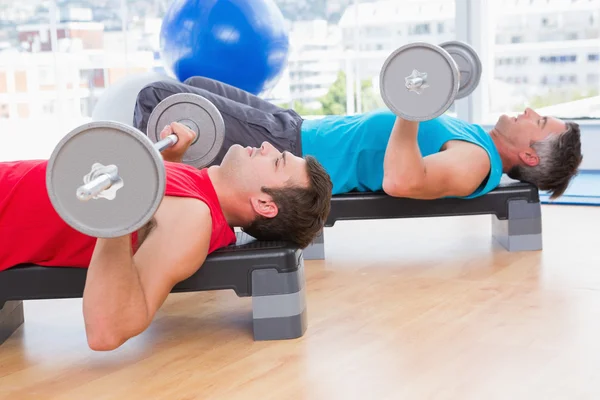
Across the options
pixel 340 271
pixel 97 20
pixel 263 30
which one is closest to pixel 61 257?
pixel 340 271

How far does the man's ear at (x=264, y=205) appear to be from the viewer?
1769 millimetres

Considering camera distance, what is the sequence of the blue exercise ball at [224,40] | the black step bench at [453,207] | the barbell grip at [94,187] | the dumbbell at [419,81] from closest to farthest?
1. the barbell grip at [94,187]
2. the dumbbell at [419,81]
3. the black step bench at [453,207]
4. the blue exercise ball at [224,40]

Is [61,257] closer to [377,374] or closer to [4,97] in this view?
[377,374]

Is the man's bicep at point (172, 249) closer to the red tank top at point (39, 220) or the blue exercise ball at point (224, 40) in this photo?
the red tank top at point (39, 220)

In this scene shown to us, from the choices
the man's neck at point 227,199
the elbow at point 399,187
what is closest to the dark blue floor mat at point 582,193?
the elbow at point 399,187

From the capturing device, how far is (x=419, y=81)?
213 centimetres

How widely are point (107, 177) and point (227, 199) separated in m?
0.58

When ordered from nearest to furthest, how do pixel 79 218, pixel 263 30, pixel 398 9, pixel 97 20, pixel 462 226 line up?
pixel 79 218
pixel 462 226
pixel 263 30
pixel 398 9
pixel 97 20

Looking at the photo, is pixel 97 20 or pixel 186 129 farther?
pixel 97 20

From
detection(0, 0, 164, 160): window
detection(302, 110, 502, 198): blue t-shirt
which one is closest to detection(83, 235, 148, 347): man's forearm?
detection(302, 110, 502, 198): blue t-shirt

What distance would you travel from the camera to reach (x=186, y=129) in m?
2.15

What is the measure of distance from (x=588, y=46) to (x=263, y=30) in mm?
1923

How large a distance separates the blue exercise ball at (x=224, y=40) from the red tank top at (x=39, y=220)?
1.92 metres

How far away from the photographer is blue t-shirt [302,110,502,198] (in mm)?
2484
